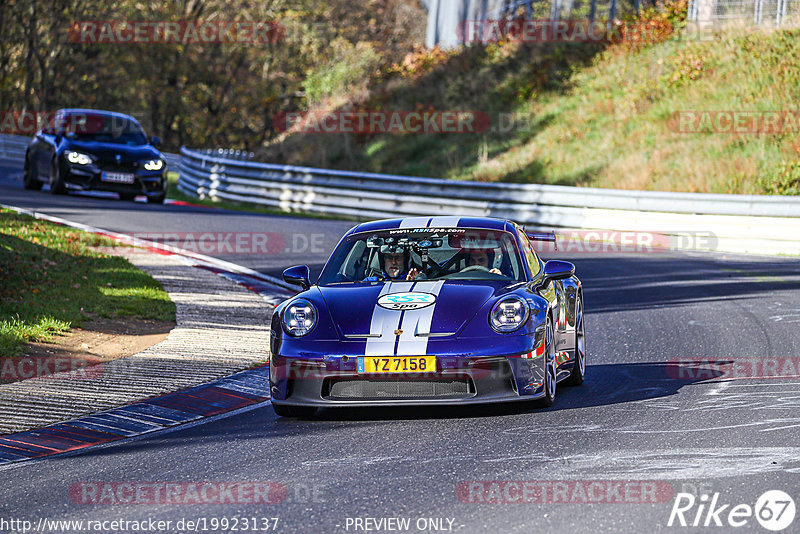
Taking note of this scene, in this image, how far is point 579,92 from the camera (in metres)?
31.7

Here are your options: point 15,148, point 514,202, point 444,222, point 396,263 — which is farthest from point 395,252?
point 15,148

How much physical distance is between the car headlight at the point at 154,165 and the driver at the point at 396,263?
55.0 ft

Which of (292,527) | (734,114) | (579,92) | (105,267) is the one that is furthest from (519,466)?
(579,92)

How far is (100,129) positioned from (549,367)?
19.1 m

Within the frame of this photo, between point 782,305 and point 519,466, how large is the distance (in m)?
7.51

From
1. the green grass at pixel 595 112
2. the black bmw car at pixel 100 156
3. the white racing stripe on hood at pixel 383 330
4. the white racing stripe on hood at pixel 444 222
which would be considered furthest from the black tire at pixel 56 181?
the white racing stripe on hood at pixel 383 330

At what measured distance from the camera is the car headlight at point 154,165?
24.6 meters

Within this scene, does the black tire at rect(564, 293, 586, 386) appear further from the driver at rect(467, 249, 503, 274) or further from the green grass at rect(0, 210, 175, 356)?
the green grass at rect(0, 210, 175, 356)

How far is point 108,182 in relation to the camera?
2441 centimetres

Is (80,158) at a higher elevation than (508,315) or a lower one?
higher

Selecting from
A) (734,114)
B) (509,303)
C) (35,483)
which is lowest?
(35,483)

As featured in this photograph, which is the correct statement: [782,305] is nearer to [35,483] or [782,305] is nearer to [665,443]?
[665,443]

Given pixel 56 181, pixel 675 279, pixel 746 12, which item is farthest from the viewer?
pixel 746 12

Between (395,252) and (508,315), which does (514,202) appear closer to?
(395,252)
